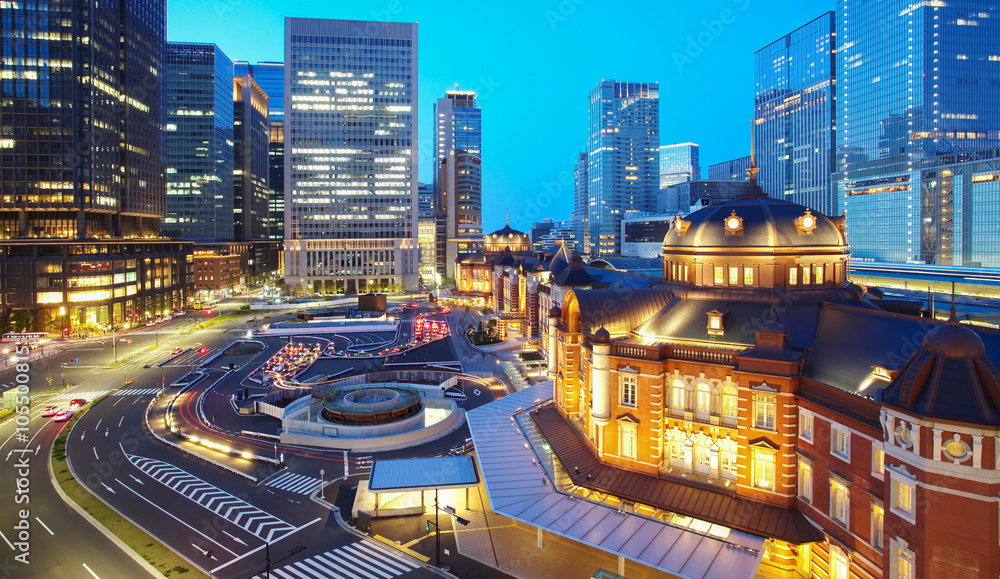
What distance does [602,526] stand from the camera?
96.0 feet

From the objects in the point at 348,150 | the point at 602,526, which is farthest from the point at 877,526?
the point at 348,150

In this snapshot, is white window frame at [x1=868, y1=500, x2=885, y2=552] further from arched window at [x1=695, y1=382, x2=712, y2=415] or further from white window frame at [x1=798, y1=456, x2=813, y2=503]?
arched window at [x1=695, y1=382, x2=712, y2=415]

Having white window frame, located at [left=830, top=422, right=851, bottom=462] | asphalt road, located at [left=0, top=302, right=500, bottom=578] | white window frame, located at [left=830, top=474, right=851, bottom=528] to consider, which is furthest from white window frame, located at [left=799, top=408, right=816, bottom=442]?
asphalt road, located at [left=0, top=302, right=500, bottom=578]

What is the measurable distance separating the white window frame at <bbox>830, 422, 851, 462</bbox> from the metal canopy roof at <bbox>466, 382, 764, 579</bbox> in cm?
573

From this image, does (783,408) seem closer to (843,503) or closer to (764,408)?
(764,408)

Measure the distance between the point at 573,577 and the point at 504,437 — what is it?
1364 centimetres

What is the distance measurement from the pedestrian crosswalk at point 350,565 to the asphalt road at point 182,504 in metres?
0.06

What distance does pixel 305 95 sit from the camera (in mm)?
167375

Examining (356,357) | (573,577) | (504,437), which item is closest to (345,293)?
(356,357)

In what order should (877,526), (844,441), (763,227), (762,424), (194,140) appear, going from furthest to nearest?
(194,140) → (763,227) → (762,424) → (844,441) → (877,526)

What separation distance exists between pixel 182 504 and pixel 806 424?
40.2 m

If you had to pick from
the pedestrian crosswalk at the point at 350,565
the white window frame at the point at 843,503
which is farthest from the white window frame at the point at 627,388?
the pedestrian crosswalk at the point at 350,565

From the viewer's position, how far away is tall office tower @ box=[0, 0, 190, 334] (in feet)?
326

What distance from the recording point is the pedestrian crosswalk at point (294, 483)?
4094 cm
